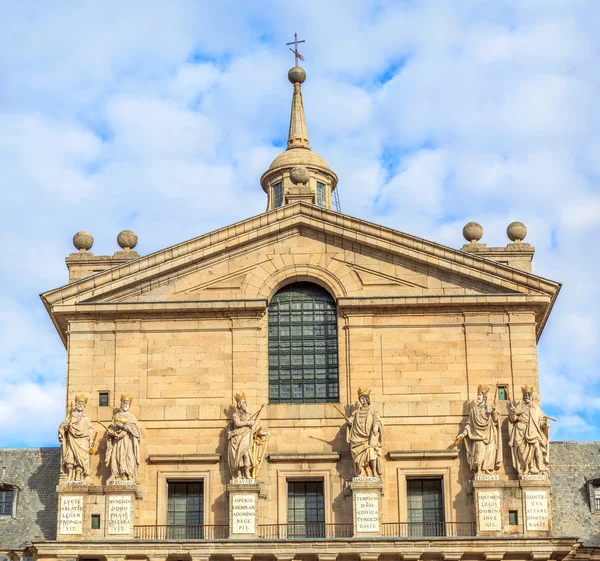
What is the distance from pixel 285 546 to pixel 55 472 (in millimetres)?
9016

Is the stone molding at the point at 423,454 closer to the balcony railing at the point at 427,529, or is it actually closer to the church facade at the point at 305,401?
the church facade at the point at 305,401

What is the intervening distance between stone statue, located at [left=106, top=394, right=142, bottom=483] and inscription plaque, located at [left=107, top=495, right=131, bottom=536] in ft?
1.89

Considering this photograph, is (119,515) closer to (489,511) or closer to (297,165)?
(489,511)

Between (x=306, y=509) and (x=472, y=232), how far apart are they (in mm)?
10538

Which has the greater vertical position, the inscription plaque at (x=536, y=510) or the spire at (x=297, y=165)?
the spire at (x=297, y=165)

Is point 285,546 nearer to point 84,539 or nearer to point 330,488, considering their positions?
point 330,488

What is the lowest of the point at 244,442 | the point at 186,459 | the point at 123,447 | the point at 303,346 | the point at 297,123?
the point at 186,459

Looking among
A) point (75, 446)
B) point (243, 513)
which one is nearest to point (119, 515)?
point (75, 446)

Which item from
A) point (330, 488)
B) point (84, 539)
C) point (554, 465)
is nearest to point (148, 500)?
point (84, 539)

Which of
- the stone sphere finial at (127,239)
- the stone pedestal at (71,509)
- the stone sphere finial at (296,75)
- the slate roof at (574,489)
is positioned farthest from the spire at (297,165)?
the stone pedestal at (71,509)

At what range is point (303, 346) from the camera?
153ft

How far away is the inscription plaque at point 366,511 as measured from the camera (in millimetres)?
43469

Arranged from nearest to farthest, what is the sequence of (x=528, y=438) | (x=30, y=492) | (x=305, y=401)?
(x=528, y=438), (x=305, y=401), (x=30, y=492)

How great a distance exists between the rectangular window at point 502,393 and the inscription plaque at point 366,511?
15.8 ft
